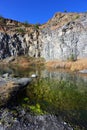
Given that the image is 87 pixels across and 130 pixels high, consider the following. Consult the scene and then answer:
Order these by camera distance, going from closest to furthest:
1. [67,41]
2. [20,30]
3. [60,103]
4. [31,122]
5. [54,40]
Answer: [31,122] → [60,103] → [67,41] → [54,40] → [20,30]

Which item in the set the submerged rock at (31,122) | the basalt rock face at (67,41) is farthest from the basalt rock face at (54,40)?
the submerged rock at (31,122)

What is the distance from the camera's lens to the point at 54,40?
72.3 m

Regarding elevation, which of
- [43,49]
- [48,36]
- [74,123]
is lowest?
[74,123]

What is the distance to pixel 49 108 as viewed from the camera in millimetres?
15445

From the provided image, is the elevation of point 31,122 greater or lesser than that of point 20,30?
lesser

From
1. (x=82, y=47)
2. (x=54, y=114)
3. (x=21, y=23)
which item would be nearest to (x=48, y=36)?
(x=82, y=47)

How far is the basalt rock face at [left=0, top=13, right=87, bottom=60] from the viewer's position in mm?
59806

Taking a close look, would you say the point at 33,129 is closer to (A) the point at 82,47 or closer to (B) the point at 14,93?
(B) the point at 14,93

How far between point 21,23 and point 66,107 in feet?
304

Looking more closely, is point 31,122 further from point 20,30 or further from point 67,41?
point 20,30

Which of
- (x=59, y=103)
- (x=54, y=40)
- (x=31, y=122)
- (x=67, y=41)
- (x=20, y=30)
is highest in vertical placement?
(x=20, y=30)

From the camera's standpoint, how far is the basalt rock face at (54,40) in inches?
2355

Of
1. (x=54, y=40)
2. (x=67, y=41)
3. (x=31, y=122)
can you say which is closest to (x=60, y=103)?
(x=31, y=122)

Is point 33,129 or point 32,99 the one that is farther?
point 32,99
